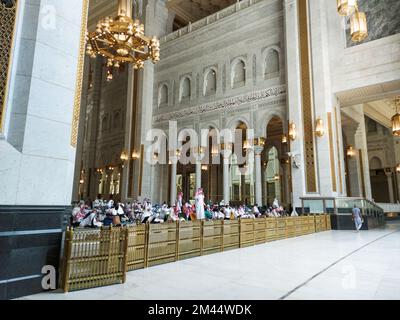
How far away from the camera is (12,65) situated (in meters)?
3.00

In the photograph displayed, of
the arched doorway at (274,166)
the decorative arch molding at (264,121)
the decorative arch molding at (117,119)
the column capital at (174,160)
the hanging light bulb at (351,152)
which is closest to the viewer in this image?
the decorative arch molding at (264,121)

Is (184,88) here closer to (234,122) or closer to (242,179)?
(234,122)

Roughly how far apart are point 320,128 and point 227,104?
5.18m

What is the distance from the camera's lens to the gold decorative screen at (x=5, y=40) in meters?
2.92

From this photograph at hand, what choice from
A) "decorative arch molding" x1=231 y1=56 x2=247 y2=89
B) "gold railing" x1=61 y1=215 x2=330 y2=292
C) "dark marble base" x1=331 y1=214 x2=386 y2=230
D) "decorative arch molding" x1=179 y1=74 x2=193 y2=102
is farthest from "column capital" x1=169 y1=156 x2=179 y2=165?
"gold railing" x1=61 y1=215 x2=330 y2=292

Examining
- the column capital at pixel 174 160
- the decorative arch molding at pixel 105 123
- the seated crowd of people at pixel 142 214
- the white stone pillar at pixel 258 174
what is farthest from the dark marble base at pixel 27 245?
the decorative arch molding at pixel 105 123

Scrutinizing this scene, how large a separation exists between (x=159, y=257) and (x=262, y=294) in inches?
77.1

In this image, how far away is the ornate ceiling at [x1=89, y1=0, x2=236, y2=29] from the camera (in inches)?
810

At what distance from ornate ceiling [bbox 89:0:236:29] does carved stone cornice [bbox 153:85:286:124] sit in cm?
808

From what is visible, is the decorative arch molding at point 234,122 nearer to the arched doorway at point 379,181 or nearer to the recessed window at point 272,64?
the recessed window at point 272,64

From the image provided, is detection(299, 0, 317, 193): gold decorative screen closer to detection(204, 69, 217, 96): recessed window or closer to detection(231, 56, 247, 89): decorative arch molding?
detection(231, 56, 247, 89): decorative arch molding

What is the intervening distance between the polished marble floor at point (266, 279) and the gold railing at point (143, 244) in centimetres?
15

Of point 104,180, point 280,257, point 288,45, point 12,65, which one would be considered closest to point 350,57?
point 288,45

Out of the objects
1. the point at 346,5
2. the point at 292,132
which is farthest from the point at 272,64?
the point at 346,5
